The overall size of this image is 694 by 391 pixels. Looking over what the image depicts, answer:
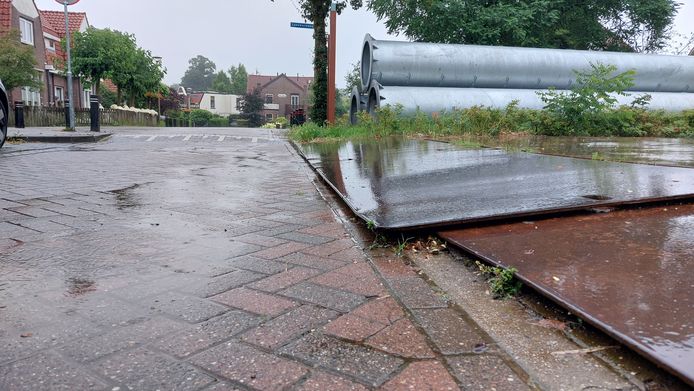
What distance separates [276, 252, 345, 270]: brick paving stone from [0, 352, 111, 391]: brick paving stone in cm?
108

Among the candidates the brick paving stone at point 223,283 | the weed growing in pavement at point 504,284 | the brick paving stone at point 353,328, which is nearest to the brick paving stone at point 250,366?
the brick paving stone at point 353,328

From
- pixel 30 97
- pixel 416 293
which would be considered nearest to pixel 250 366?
pixel 416 293

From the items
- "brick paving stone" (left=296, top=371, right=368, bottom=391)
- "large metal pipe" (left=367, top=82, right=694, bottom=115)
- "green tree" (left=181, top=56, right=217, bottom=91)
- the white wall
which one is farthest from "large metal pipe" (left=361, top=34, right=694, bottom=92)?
"green tree" (left=181, top=56, right=217, bottom=91)

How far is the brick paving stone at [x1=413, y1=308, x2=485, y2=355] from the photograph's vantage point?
1.46 metres

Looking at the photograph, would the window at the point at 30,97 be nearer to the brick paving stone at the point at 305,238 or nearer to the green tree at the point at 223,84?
the brick paving stone at the point at 305,238

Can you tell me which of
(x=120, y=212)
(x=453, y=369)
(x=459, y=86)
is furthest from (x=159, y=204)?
(x=459, y=86)

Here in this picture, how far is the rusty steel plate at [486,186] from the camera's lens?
267 centimetres

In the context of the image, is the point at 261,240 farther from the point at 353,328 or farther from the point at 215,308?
the point at 353,328

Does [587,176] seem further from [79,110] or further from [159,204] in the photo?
[79,110]

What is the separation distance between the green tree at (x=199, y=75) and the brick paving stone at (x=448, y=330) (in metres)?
150

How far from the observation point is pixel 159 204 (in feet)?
12.1

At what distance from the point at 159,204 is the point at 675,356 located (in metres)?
3.35

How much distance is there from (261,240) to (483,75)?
11.0 metres

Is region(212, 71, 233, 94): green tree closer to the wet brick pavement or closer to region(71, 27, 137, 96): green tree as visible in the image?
region(71, 27, 137, 96): green tree
